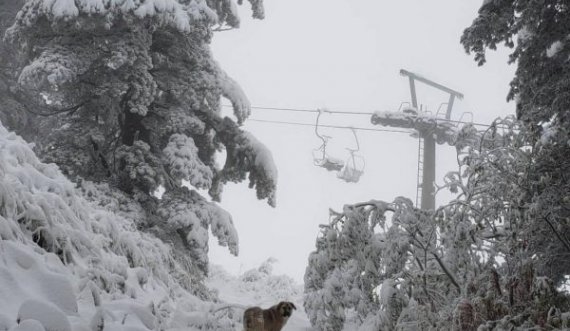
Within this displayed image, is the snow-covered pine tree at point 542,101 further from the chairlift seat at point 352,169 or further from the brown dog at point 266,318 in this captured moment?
the chairlift seat at point 352,169

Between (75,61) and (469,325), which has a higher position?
(75,61)

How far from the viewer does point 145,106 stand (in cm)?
897

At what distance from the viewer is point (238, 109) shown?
396 inches

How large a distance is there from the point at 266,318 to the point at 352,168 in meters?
19.8

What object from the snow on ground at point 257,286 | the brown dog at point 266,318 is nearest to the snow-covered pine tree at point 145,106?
the brown dog at point 266,318

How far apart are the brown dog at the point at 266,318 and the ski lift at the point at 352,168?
761 inches

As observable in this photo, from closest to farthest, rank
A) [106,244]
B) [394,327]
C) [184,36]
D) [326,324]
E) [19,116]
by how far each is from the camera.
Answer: [394,327], [106,244], [326,324], [184,36], [19,116]

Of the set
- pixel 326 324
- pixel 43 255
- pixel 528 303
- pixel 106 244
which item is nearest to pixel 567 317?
pixel 528 303

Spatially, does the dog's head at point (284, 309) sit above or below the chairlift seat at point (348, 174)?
above

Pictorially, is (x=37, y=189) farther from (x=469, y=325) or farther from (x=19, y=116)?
(x=19, y=116)

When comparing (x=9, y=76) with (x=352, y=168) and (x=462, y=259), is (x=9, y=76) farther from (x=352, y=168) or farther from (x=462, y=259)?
(x=352, y=168)

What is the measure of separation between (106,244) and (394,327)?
9.08ft

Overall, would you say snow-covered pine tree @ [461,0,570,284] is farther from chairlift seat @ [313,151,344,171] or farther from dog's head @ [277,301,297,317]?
chairlift seat @ [313,151,344,171]

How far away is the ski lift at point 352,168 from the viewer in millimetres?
24078
